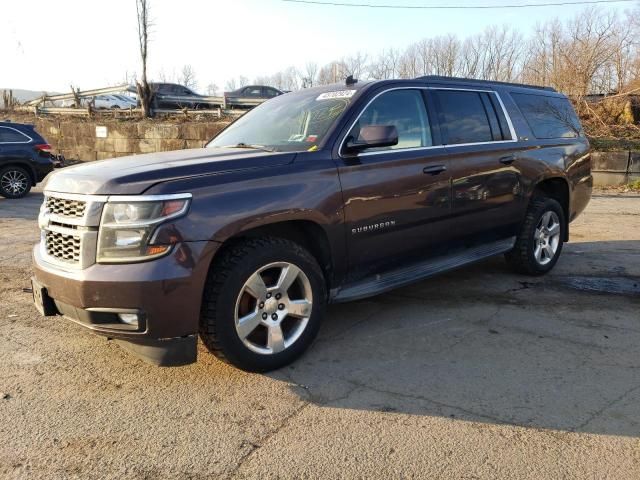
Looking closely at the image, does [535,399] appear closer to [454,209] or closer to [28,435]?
[454,209]

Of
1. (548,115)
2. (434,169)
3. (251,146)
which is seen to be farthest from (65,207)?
(548,115)

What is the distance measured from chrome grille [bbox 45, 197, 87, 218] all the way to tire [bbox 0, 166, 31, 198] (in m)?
10.5

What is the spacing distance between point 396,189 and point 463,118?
1214 mm

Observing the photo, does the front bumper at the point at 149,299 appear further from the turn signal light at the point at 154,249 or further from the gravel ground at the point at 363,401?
the gravel ground at the point at 363,401

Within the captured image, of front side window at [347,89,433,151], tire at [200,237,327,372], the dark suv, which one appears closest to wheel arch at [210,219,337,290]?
the dark suv

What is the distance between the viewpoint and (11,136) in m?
12.7

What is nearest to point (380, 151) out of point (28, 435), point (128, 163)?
point (128, 163)

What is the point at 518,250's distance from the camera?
5.50 metres

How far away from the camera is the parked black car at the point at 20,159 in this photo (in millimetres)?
12516

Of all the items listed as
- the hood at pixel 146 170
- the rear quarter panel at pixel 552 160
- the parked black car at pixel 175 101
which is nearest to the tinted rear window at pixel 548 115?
the rear quarter panel at pixel 552 160

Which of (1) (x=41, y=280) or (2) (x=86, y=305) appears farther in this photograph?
(1) (x=41, y=280)

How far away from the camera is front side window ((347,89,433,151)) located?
13.5 ft

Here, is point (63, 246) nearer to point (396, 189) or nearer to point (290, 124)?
point (290, 124)

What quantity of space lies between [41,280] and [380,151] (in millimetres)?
2418
